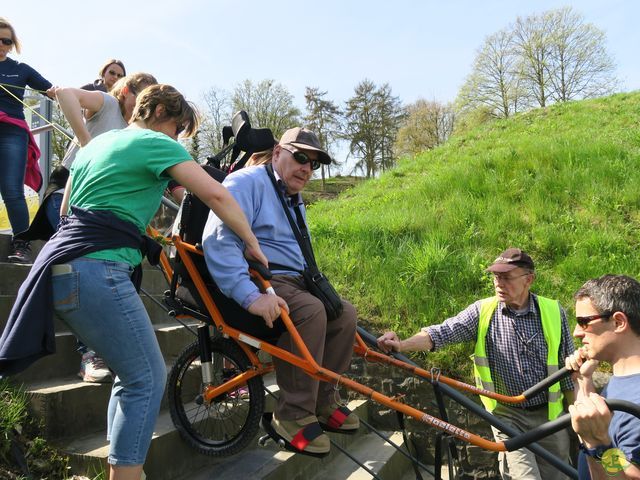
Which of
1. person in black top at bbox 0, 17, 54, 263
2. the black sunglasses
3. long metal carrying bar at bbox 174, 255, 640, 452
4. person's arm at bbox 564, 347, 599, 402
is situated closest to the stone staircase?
person in black top at bbox 0, 17, 54, 263

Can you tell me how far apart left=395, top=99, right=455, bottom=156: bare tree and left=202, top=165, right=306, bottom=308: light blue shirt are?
100 feet

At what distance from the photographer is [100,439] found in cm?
276

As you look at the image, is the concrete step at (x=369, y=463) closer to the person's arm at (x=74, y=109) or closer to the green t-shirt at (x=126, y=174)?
the green t-shirt at (x=126, y=174)

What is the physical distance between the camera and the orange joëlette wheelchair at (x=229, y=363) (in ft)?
8.00

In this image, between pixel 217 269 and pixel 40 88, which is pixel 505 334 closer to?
pixel 217 269

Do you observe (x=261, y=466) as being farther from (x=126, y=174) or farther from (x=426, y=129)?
(x=426, y=129)

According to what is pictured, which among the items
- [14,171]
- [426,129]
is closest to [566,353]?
[14,171]

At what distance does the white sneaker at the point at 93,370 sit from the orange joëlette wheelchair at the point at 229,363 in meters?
0.36

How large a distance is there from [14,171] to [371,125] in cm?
3238

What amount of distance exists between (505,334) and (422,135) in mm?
30857

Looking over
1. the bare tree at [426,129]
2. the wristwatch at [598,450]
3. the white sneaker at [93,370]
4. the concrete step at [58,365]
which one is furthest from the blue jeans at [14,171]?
the bare tree at [426,129]

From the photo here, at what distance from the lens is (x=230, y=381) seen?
2939mm

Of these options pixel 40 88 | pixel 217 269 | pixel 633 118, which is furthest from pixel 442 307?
pixel 633 118

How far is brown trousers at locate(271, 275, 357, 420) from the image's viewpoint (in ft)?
8.14
